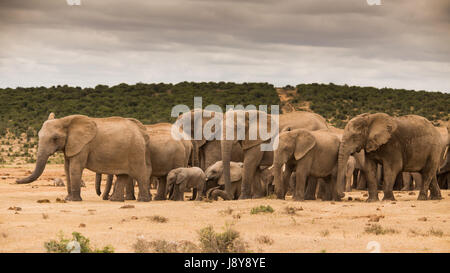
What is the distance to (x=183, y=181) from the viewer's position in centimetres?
1911

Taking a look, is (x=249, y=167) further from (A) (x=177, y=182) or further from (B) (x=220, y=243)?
(B) (x=220, y=243)

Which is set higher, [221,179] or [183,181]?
[183,181]

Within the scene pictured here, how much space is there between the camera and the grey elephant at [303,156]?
18547 mm

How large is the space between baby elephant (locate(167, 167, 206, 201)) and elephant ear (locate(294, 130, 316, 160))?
2.46 meters

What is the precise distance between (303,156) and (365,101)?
181ft

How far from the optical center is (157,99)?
2955 inches

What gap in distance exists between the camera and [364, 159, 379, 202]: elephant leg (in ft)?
61.5

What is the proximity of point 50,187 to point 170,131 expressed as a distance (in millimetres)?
4440

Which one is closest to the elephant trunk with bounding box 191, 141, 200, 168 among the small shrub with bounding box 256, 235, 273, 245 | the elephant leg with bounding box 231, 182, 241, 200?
the elephant leg with bounding box 231, 182, 241, 200

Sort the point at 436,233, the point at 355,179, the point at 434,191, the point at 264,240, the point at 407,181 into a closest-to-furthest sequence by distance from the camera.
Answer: the point at 264,240 → the point at 436,233 → the point at 434,191 → the point at 407,181 → the point at 355,179

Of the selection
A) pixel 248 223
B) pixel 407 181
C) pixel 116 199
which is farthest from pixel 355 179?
pixel 248 223

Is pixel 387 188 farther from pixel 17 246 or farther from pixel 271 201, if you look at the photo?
pixel 17 246

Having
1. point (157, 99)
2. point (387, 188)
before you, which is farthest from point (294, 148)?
point (157, 99)

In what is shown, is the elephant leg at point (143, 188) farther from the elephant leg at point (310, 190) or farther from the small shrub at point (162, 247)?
the small shrub at point (162, 247)
